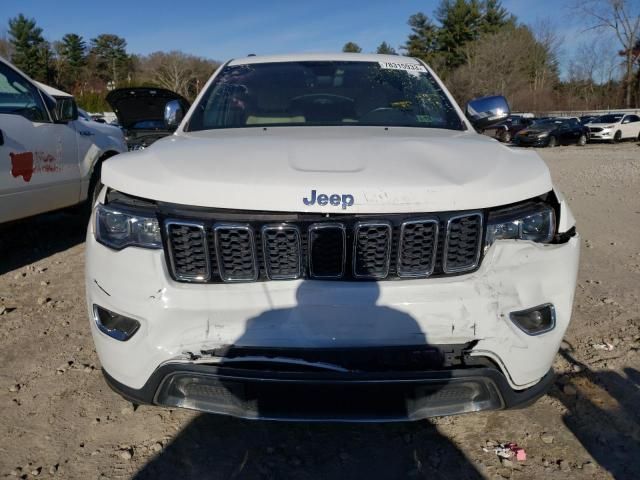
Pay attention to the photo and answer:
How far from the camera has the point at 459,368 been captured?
188cm

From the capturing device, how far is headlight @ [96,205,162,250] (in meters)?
1.93

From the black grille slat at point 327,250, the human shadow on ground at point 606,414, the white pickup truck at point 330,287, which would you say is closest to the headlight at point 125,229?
the white pickup truck at point 330,287

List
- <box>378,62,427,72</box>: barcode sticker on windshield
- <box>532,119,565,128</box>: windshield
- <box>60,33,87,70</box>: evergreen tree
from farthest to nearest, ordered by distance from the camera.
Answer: <box>60,33,87,70</box>: evergreen tree, <box>532,119,565,128</box>: windshield, <box>378,62,427,72</box>: barcode sticker on windshield

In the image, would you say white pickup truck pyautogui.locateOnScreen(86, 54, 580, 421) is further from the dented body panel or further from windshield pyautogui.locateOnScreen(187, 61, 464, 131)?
windshield pyautogui.locateOnScreen(187, 61, 464, 131)

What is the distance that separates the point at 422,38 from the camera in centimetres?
7400

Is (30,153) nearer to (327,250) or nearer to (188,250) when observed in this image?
(188,250)

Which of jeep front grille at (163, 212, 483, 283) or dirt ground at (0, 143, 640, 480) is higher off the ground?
jeep front grille at (163, 212, 483, 283)

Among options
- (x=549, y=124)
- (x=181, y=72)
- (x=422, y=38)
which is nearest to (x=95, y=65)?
(x=181, y=72)

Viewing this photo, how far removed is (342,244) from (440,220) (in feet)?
1.18

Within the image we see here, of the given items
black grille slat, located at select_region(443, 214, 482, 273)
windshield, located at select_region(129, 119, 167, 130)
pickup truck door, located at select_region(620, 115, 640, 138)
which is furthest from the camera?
pickup truck door, located at select_region(620, 115, 640, 138)

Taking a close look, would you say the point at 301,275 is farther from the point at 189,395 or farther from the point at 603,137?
the point at 603,137

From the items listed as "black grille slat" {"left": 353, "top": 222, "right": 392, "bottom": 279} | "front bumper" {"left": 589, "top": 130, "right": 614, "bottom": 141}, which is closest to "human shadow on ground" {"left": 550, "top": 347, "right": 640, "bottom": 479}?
"black grille slat" {"left": 353, "top": 222, "right": 392, "bottom": 279}

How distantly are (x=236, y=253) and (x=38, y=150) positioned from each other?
Answer: 140 inches

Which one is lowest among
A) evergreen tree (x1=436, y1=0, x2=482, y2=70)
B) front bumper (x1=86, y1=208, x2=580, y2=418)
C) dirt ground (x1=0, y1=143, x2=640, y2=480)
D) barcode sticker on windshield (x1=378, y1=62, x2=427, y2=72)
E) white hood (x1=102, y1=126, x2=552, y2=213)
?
dirt ground (x1=0, y1=143, x2=640, y2=480)
